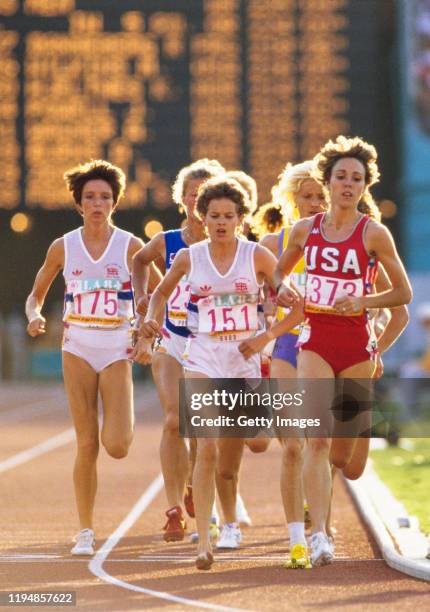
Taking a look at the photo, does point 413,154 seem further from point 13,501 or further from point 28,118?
point 13,501

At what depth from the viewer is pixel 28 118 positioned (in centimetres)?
3388

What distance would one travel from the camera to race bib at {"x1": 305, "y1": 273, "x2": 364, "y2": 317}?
33.1ft

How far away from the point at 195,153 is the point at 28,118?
3.08 metres

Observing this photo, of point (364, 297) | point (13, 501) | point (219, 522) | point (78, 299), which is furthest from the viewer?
point (13, 501)

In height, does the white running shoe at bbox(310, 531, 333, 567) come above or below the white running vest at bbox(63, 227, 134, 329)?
below

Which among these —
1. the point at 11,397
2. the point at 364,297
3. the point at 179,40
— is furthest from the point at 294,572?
the point at 11,397

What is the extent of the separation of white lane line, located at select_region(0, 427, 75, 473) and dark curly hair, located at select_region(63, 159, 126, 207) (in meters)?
9.69

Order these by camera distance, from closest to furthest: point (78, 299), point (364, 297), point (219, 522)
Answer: point (364, 297)
point (78, 299)
point (219, 522)

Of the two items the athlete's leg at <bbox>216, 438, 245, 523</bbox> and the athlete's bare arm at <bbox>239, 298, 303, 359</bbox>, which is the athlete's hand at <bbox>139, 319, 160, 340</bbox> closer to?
the athlete's bare arm at <bbox>239, 298, 303, 359</bbox>

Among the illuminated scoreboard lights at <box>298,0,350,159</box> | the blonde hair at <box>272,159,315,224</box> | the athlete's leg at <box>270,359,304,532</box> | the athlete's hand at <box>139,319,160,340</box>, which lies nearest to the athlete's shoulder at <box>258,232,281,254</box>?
the blonde hair at <box>272,159,315,224</box>

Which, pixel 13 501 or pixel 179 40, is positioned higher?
pixel 179 40

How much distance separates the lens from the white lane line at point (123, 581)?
29.5 feet

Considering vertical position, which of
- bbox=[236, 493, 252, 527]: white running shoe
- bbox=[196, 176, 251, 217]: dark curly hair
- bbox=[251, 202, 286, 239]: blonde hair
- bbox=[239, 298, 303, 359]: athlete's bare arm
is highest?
bbox=[196, 176, 251, 217]: dark curly hair

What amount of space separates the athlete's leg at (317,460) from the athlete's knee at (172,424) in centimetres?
151
